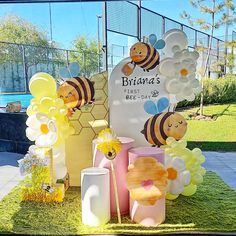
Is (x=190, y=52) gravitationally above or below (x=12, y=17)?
below

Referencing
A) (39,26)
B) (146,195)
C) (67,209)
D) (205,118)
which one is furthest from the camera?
(39,26)

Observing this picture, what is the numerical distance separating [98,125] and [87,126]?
5.0 inches

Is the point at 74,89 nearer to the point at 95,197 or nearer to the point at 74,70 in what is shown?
the point at 74,70

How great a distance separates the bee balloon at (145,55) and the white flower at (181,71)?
0.10m

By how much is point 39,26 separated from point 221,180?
12.0 meters

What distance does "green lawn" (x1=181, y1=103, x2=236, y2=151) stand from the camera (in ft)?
21.7

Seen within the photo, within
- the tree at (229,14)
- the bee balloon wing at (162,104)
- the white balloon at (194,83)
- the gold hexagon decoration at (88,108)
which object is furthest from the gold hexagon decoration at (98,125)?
the tree at (229,14)

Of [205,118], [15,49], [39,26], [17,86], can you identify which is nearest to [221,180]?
[205,118]

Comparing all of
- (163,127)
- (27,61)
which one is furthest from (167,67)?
(27,61)

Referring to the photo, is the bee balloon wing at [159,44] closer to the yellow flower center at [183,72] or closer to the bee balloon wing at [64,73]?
the yellow flower center at [183,72]

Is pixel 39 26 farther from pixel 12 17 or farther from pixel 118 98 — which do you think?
pixel 118 98

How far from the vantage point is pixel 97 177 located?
2.83m

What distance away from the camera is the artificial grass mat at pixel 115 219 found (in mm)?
2797

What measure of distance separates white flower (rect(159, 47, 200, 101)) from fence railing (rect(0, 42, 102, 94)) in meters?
7.03
